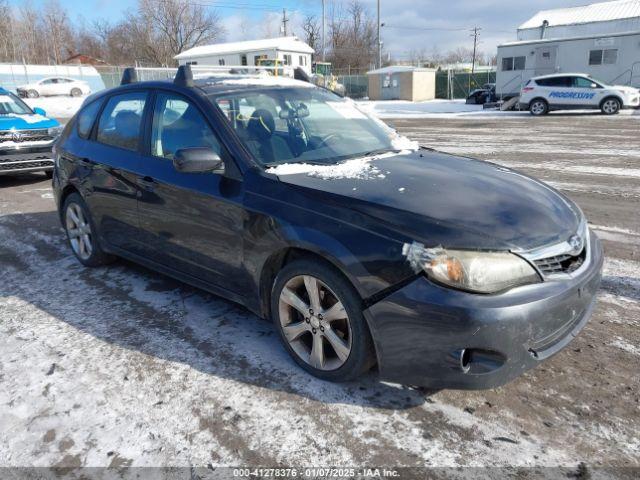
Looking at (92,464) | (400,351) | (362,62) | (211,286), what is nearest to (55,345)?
(211,286)

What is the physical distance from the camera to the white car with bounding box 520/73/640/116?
21.5 m

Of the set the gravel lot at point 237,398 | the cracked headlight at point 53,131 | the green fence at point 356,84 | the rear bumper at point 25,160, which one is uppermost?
the green fence at point 356,84

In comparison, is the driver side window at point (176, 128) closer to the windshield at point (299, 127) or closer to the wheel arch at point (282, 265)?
the windshield at point (299, 127)

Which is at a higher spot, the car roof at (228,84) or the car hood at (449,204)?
the car roof at (228,84)

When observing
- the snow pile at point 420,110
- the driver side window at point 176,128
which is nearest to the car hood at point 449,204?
the driver side window at point 176,128

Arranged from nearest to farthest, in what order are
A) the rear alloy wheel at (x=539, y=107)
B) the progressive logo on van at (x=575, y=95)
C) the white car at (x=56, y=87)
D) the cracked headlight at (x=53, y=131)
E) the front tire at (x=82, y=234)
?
the front tire at (x=82, y=234), the cracked headlight at (x=53, y=131), the progressive logo on van at (x=575, y=95), the rear alloy wheel at (x=539, y=107), the white car at (x=56, y=87)

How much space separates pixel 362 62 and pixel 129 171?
7772cm

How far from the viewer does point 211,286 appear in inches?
147

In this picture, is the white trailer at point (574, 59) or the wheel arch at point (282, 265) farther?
the white trailer at point (574, 59)

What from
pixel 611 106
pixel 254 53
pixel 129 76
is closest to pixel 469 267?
pixel 129 76

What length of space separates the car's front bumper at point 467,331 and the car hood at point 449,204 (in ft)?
0.85

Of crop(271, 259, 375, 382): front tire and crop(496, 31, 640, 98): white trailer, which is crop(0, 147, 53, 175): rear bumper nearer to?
crop(271, 259, 375, 382): front tire

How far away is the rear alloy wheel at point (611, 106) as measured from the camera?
21.5 meters

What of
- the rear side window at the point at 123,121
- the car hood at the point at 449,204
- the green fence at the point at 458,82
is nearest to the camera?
the car hood at the point at 449,204
